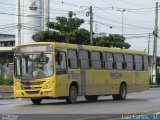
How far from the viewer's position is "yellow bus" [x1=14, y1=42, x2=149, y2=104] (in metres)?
24.9

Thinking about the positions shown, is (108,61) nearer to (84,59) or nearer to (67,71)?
(84,59)

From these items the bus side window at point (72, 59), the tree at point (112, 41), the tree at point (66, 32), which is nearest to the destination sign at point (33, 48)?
the bus side window at point (72, 59)

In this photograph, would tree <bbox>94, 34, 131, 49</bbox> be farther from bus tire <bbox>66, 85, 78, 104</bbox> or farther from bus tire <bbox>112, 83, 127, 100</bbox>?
bus tire <bbox>66, 85, 78, 104</bbox>

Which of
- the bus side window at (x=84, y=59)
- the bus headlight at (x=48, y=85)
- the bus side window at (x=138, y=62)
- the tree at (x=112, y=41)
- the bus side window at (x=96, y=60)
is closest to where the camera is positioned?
the bus headlight at (x=48, y=85)

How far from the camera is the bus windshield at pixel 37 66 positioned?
2489 centimetres

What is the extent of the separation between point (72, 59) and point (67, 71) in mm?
880

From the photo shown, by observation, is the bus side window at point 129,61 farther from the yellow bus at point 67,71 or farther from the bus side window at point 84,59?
the bus side window at point 84,59

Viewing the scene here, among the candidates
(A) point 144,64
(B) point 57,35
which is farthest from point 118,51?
(B) point 57,35

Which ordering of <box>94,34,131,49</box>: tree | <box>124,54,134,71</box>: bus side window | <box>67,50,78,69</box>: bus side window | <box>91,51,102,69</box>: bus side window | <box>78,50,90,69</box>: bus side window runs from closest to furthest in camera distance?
1. <box>67,50,78,69</box>: bus side window
2. <box>78,50,90,69</box>: bus side window
3. <box>91,51,102,69</box>: bus side window
4. <box>124,54,134,71</box>: bus side window
5. <box>94,34,131,49</box>: tree

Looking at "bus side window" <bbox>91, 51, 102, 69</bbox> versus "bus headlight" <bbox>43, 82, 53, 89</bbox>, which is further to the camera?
"bus side window" <bbox>91, 51, 102, 69</bbox>

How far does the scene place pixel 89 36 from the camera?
6197 cm

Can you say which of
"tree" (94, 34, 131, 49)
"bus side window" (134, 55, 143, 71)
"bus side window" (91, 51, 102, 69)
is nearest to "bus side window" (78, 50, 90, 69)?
"bus side window" (91, 51, 102, 69)

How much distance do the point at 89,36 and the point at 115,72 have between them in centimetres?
3190

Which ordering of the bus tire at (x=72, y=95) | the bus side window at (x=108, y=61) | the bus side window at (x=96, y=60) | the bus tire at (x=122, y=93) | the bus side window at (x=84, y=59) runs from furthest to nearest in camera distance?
the bus tire at (x=122, y=93)
the bus side window at (x=108, y=61)
the bus side window at (x=96, y=60)
the bus side window at (x=84, y=59)
the bus tire at (x=72, y=95)
